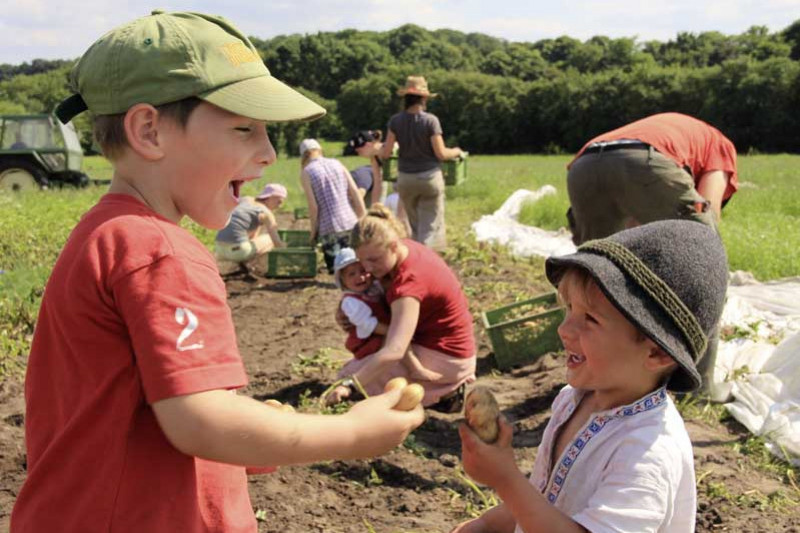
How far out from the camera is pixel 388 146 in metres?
8.51

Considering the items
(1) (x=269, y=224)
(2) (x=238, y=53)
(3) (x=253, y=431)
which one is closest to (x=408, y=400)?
(3) (x=253, y=431)

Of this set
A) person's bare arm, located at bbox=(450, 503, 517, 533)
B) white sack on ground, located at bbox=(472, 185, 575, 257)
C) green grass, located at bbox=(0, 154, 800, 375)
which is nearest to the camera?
person's bare arm, located at bbox=(450, 503, 517, 533)

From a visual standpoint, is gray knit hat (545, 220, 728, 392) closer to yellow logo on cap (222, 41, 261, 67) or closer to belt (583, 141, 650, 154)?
yellow logo on cap (222, 41, 261, 67)

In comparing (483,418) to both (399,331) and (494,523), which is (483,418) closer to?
(494,523)

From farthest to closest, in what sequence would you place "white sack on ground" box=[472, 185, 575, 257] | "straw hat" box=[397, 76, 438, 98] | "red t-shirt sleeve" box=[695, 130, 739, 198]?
"white sack on ground" box=[472, 185, 575, 257], "straw hat" box=[397, 76, 438, 98], "red t-shirt sleeve" box=[695, 130, 739, 198]

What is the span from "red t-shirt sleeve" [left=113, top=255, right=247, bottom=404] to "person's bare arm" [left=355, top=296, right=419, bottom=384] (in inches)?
115

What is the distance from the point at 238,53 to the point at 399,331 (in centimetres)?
287

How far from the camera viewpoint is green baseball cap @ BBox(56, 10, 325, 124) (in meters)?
1.28

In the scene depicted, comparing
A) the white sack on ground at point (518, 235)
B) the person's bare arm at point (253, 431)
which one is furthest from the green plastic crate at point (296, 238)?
the person's bare arm at point (253, 431)

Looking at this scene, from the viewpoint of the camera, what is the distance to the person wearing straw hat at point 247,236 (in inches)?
305

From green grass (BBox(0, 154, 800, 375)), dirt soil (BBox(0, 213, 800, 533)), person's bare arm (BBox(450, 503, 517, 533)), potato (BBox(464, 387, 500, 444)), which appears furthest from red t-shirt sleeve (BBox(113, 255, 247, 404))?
green grass (BBox(0, 154, 800, 375))

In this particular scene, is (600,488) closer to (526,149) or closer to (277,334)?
(277,334)

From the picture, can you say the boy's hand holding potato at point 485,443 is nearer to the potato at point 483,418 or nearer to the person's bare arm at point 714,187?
the potato at point 483,418

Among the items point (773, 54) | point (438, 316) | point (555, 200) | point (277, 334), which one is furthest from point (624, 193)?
point (773, 54)
